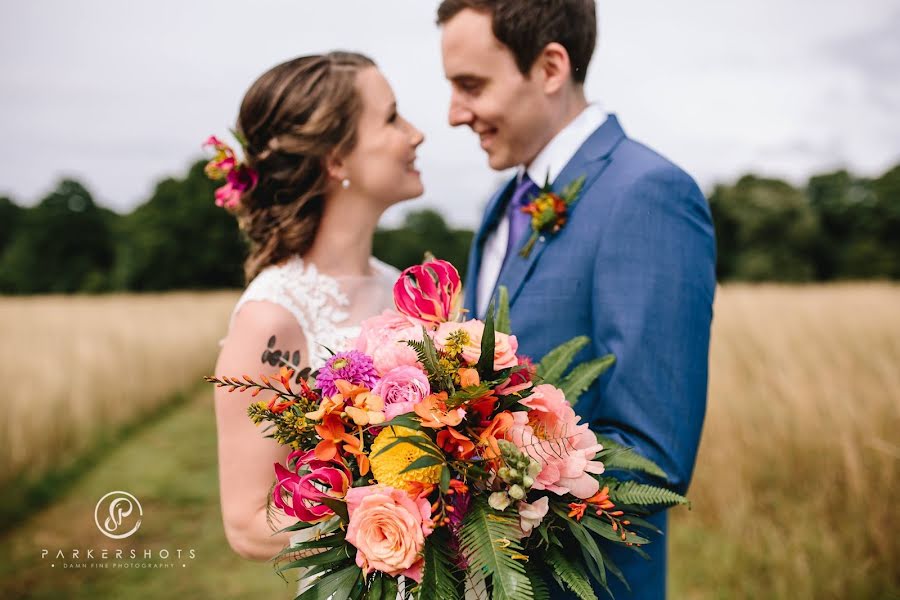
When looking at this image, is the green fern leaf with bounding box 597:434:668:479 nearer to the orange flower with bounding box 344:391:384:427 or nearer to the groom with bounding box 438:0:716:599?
the groom with bounding box 438:0:716:599

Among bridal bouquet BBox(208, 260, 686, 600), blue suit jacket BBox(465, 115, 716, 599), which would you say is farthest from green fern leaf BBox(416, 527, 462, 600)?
blue suit jacket BBox(465, 115, 716, 599)

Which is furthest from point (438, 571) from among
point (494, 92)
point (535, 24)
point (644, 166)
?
point (535, 24)

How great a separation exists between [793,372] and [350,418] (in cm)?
564

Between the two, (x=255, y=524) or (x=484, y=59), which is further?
(x=484, y=59)

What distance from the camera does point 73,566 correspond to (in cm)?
594

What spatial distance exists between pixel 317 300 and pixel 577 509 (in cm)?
188

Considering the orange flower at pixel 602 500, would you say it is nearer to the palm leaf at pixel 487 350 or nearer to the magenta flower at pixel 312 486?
Answer: the palm leaf at pixel 487 350

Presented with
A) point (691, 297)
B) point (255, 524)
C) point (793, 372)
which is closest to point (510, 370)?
point (691, 297)

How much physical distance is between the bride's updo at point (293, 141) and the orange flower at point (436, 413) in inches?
79.7

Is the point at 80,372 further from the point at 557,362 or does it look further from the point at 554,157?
the point at 557,362

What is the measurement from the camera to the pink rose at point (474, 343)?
1535 mm

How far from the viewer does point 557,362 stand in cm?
200

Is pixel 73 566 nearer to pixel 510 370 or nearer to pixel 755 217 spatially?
pixel 510 370

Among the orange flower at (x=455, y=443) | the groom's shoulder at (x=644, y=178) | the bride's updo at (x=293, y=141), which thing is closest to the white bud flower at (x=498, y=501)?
the orange flower at (x=455, y=443)
